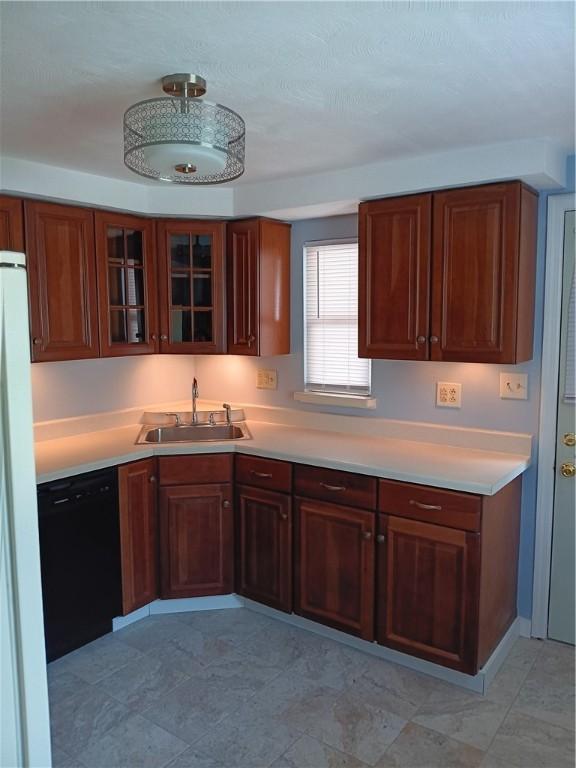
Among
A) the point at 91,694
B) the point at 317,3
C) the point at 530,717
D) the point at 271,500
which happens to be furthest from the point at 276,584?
the point at 317,3

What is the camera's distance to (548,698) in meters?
2.50

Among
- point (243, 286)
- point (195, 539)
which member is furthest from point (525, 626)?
point (243, 286)

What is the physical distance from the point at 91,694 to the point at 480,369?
232 cm

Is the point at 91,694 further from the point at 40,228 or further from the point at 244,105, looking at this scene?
the point at 244,105

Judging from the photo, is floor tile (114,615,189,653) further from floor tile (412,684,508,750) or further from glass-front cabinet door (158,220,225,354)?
glass-front cabinet door (158,220,225,354)

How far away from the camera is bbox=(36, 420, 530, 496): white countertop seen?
2.59 metres

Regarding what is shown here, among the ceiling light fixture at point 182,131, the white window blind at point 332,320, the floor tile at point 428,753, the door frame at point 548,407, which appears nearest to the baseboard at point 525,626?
the door frame at point 548,407

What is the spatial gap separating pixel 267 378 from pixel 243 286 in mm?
636

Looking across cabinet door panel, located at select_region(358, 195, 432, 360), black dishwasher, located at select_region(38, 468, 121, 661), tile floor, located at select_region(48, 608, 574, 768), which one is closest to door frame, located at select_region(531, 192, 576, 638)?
tile floor, located at select_region(48, 608, 574, 768)

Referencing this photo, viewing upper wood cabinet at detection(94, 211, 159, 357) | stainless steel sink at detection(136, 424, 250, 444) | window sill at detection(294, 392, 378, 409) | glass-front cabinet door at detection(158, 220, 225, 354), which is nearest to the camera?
upper wood cabinet at detection(94, 211, 159, 357)

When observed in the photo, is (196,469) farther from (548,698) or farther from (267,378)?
(548,698)

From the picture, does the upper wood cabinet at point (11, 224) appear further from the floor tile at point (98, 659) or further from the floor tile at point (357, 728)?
the floor tile at point (357, 728)

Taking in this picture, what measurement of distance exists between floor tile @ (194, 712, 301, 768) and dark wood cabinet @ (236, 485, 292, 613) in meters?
0.75

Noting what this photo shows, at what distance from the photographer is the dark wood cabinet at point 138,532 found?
300 cm
